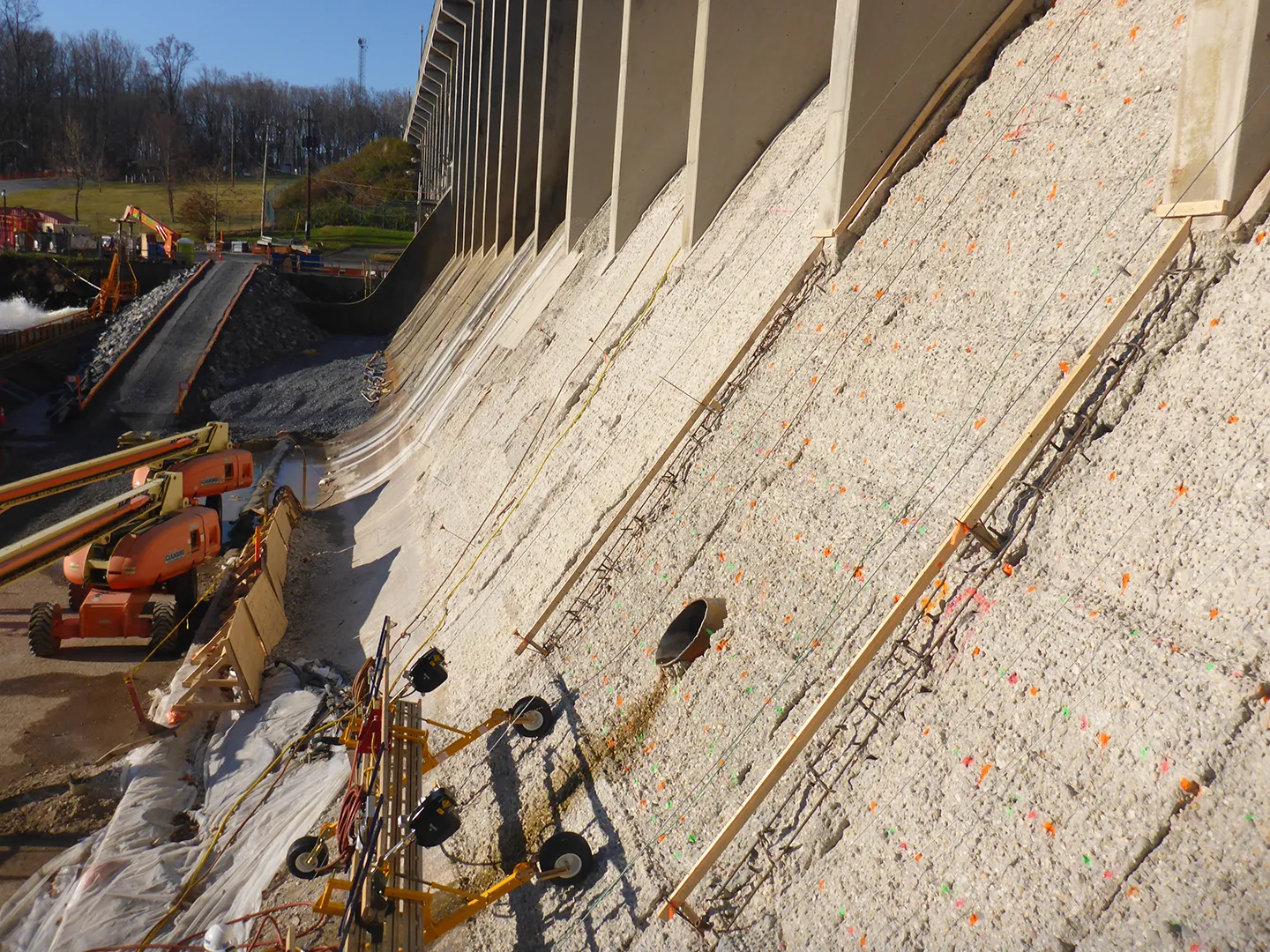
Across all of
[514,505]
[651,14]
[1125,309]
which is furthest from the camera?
[651,14]

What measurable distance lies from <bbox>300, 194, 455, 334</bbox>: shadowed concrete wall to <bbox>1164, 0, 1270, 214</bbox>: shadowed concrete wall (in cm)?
3650

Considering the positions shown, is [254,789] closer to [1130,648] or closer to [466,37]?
[1130,648]

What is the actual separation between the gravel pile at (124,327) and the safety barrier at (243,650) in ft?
57.1

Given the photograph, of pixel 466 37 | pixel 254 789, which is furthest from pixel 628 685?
pixel 466 37

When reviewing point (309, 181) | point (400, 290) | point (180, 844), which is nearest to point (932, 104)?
point (180, 844)

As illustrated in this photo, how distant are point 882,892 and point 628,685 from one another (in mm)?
2658

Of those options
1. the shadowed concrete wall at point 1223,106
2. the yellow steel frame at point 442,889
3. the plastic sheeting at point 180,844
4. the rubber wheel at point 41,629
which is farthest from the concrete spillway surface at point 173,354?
the shadowed concrete wall at point 1223,106

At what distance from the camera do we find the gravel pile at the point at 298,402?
2284 centimetres

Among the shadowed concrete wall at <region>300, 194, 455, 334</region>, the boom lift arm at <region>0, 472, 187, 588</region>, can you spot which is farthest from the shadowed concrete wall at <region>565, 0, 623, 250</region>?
the shadowed concrete wall at <region>300, 194, 455, 334</region>

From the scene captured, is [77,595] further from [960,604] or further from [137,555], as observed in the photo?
[960,604]

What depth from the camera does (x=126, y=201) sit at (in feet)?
253

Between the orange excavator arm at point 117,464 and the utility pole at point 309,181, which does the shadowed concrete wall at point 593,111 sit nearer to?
the orange excavator arm at point 117,464

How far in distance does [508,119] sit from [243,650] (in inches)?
738

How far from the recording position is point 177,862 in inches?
287
